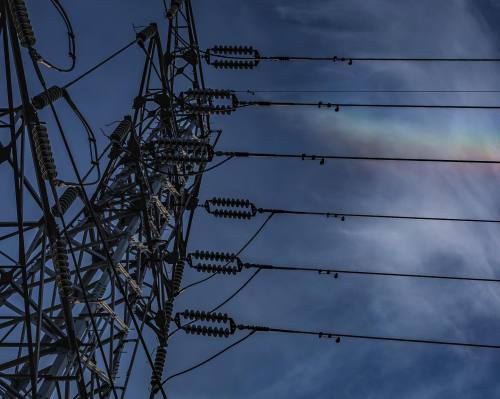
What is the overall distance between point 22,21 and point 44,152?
1537mm

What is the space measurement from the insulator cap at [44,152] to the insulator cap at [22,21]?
104cm

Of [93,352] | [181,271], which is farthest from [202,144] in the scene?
[93,352]

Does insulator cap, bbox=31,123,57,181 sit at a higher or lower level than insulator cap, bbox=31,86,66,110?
lower

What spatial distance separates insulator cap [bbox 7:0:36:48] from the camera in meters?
7.65

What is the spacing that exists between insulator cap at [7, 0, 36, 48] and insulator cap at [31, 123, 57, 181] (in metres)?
1.04

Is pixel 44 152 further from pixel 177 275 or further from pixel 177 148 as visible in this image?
pixel 177 275

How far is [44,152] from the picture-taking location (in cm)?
821

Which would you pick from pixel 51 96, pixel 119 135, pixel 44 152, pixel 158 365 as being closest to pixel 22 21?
pixel 44 152

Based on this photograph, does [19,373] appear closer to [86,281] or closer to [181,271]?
[86,281]

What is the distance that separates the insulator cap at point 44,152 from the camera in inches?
322

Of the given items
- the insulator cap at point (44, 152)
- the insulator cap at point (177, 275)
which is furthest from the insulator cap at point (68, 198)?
the insulator cap at point (44, 152)

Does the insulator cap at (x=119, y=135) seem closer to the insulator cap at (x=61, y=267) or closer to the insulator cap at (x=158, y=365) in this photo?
the insulator cap at (x=158, y=365)

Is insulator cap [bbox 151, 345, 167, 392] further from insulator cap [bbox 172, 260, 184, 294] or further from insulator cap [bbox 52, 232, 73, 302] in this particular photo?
insulator cap [bbox 52, 232, 73, 302]

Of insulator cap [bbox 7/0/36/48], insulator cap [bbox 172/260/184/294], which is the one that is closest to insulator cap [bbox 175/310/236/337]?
insulator cap [bbox 172/260/184/294]
